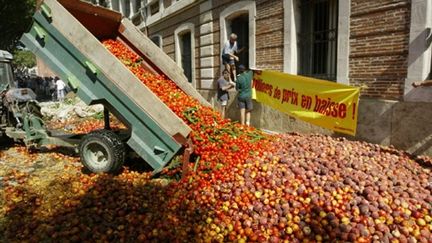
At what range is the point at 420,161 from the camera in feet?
17.9

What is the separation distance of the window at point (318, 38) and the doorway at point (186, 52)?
6522 millimetres

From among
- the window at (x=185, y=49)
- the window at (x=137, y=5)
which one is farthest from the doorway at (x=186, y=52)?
the window at (x=137, y=5)

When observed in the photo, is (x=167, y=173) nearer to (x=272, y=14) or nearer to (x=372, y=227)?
(x=372, y=227)

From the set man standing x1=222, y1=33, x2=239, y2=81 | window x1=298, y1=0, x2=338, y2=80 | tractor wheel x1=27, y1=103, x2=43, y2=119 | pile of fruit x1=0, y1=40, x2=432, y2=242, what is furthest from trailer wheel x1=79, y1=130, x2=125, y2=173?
man standing x1=222, y1=33, x2=239, y2=81

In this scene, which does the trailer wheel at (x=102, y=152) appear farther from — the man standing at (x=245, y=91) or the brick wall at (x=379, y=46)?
the brick wall at (x=379, y=46)

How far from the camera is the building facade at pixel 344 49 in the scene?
607 centimetres

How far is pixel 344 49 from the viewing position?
23.9 feet

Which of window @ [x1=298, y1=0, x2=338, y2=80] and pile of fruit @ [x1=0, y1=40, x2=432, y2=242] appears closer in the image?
pile of fruit @ [x1=0, y1=40, x2=432, y2=242]

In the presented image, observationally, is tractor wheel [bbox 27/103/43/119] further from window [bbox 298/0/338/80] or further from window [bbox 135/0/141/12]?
window [bbox 135/0/141/12]

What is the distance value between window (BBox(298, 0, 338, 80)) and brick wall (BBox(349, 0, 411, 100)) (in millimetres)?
861

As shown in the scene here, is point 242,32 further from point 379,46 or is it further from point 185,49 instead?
point 379,46

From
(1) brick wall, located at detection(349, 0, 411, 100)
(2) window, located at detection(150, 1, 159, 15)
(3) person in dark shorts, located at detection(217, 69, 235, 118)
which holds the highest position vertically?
(2) window, located at detection(150, 1, 159, 15)

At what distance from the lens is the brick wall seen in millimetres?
6297

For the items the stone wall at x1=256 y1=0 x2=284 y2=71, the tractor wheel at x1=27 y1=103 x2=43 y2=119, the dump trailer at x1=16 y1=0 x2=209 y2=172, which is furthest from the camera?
the stone wall at x1=256 y1=0 x2=284 y2=71
